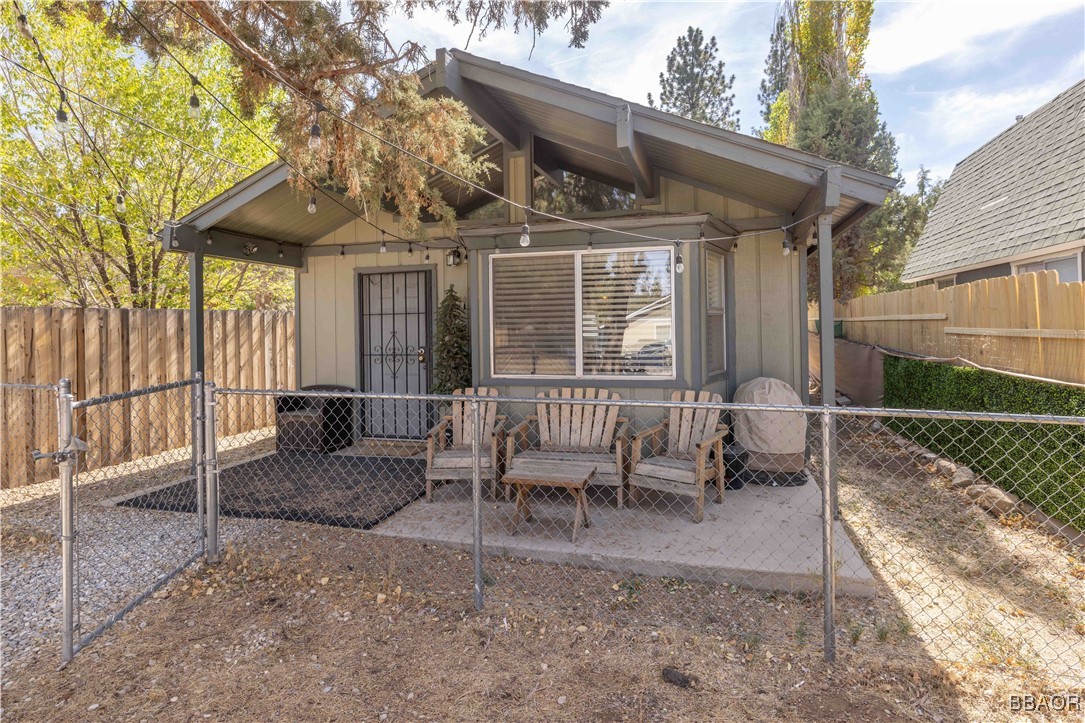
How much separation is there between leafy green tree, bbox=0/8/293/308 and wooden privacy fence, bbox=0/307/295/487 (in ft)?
4.67

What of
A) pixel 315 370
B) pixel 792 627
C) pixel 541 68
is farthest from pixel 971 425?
pixel 315 370

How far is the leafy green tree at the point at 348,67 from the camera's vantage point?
3771 millimetres

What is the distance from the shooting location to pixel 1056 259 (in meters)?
7.20

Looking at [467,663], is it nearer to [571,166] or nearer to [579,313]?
[579,313]

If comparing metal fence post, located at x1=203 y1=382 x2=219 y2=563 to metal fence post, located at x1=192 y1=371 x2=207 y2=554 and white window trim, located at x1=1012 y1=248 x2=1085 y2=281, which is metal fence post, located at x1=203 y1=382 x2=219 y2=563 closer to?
metal fence post, located at x1=192 y1=371 x2=207 y2=554

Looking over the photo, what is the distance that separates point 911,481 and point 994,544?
170 cm

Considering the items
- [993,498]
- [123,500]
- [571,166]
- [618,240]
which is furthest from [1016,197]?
[123,500]

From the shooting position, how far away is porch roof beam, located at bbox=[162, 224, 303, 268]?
217 inches

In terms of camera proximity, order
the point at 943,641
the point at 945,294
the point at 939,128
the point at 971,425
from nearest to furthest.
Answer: the point at 943,641 → the point at 971,425 → the point at 945,294 → the point at 939,128

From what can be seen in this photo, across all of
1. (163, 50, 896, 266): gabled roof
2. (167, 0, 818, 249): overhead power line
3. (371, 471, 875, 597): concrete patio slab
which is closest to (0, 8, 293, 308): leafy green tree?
(163, 50, 896, 266): gabled roof

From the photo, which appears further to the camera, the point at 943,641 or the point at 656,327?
the point at 656,327

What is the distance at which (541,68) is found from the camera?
5.09 metres

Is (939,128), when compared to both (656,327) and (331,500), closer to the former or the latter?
(656,327)

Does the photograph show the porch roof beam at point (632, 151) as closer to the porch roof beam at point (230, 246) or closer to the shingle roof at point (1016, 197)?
the porch roof beam at point (230, 246)
